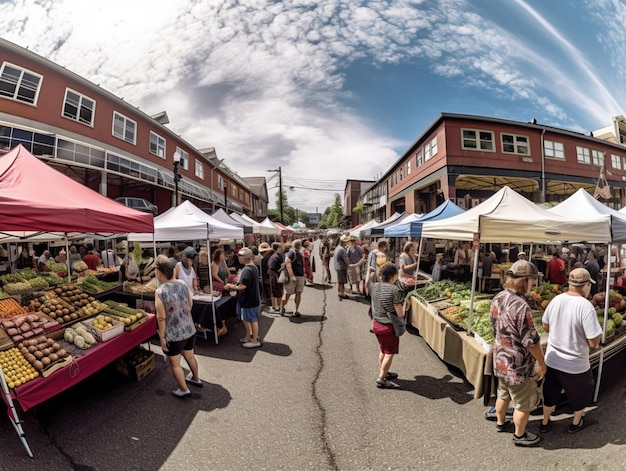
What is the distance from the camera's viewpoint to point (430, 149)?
70.2 feet

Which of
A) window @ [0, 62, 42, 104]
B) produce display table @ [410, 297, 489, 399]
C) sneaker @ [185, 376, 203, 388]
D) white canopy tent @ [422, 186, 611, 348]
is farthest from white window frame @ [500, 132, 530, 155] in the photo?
window @ [0, 62, 42, 104]

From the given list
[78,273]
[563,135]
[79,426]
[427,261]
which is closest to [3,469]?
[79,426]

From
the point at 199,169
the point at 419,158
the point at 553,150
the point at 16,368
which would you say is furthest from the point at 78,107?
the point at 553,150

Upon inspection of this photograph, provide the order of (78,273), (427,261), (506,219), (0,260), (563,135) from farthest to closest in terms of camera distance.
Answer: (563,135) < (427,261) < (0,260) < (78,273) < (506,219)

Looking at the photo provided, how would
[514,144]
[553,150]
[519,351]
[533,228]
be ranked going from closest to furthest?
[519,351] → [533,228] → [514,144] → [553,150]

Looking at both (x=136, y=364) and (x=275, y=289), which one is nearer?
(x=136, y=364)

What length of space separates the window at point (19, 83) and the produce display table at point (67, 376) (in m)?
15.3

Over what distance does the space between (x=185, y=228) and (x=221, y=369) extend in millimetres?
3486

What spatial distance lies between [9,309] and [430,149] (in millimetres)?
22896

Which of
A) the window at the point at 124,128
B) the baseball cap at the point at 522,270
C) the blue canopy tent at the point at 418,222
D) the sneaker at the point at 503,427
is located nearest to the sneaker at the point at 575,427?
the sneaker at the point at 503,427

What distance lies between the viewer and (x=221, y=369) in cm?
485

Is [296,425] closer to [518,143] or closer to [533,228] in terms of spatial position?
[533,228]

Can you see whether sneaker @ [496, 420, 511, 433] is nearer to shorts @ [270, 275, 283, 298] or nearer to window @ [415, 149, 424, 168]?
shorts @ [270, 275, 283, 298]

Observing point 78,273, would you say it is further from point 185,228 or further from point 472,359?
point 472,359
